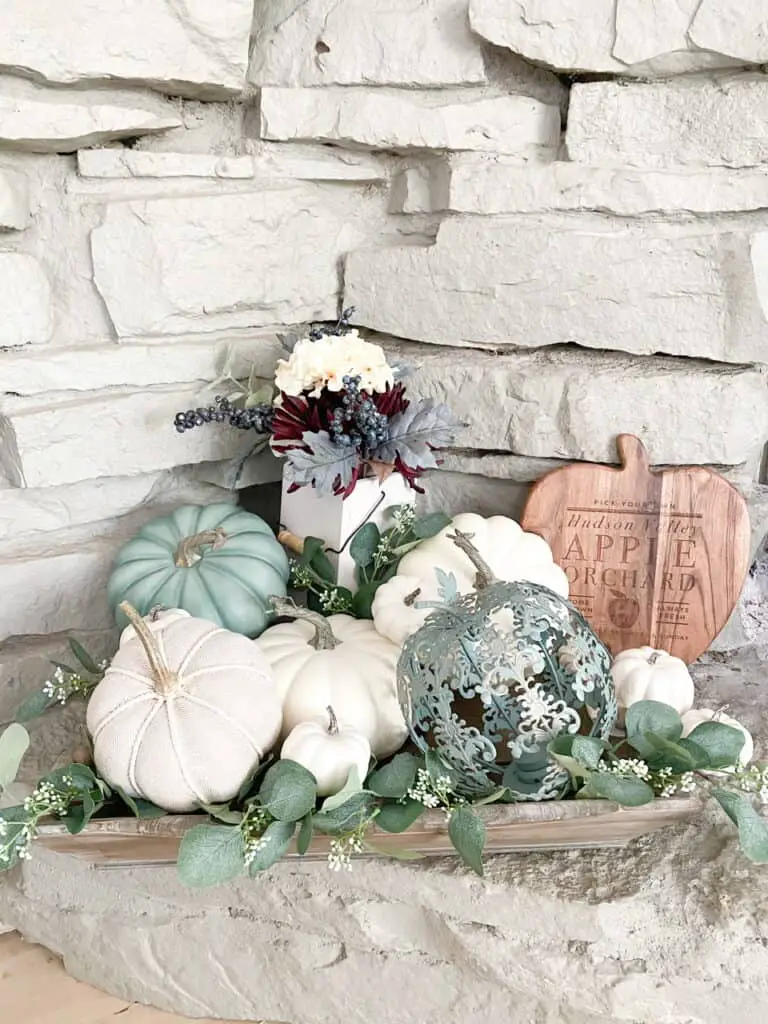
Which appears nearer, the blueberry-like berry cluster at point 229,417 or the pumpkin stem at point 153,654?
the pumpkin stem at point 153,654

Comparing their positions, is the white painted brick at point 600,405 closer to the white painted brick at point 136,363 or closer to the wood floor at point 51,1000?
the white painted brick at point 136,363

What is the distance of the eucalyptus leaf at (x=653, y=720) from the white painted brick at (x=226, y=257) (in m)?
0.74

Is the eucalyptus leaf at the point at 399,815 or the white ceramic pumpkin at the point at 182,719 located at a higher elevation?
the white ceramic pumpkin at the point at 182,719

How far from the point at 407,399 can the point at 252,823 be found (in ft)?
2.14

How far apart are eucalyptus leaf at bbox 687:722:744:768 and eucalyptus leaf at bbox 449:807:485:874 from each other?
253 millimetres

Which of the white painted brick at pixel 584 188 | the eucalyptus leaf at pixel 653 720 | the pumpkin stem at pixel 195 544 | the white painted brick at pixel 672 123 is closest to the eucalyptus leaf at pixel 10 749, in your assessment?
the pumpkin stem at pixel 195 544

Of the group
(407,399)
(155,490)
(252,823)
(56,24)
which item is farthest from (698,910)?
(56,24)

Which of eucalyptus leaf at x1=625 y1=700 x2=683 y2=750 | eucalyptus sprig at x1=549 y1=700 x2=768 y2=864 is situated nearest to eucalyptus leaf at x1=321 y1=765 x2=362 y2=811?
eucalyptus sprig at x1=549 y1=700 x2=768 y2=864

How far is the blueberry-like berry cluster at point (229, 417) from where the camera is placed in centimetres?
134

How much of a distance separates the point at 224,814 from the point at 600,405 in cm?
72

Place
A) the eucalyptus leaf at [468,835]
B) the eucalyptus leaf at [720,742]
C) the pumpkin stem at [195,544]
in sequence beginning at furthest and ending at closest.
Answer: the pumpkin stem at [195,544] → the eucalyptus leaf at [720,742] → the eucalyptus leaf at [468,835]

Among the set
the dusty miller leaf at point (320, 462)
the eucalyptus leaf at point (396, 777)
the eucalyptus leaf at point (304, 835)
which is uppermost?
the dusty miller leaf at point (320, 462)

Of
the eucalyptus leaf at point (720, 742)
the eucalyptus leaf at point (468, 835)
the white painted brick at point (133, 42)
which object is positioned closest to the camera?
the eucalyptus leaf at point (468, 835)

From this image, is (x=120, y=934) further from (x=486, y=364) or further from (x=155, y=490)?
(x=486, y=364)
